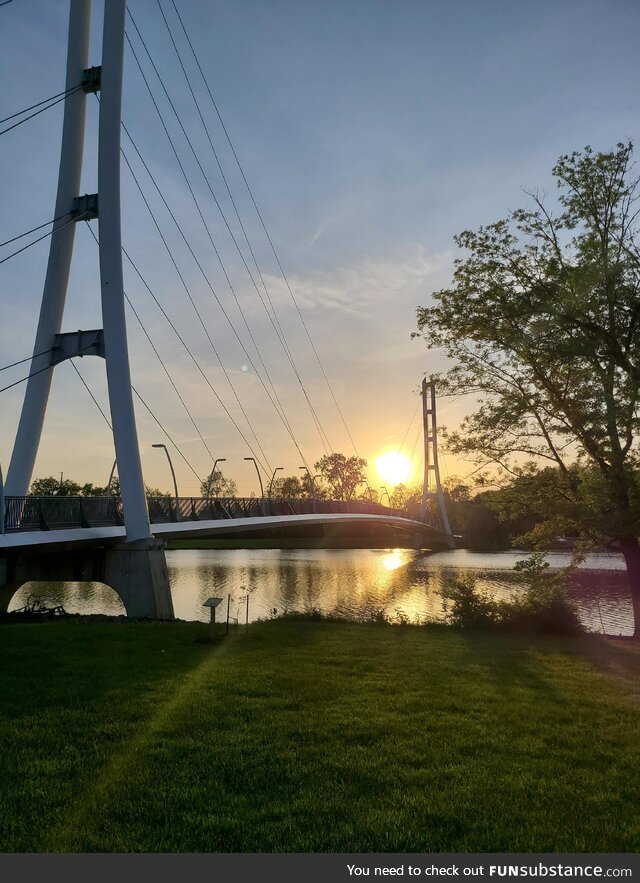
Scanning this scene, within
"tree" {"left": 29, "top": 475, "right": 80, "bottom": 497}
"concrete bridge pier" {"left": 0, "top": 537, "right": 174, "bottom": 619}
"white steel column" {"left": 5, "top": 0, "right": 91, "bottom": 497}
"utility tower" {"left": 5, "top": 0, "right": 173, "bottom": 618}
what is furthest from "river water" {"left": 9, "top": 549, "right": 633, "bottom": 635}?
"tree" {"left": 29, "top": 475, "right": 80, "bottom": 497}

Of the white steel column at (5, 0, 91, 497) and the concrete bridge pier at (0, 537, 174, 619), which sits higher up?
the white steel column at (5, 0, 91, 497)

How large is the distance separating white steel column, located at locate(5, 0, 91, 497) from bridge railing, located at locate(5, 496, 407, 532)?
2.94 metres

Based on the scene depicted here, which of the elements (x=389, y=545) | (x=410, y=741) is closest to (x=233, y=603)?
(x=410, y=741)

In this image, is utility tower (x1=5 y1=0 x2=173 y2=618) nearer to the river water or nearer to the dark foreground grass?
the river water

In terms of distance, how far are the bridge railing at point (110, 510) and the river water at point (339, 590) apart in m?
4.15

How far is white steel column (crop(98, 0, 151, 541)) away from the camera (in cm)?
1959

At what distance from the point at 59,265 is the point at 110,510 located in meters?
9.68

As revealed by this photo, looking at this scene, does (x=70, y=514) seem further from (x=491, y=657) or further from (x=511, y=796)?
(x=511, y=796)

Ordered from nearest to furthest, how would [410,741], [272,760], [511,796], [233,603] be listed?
[511,796] → [272,760] → [410,741] → [233,603]

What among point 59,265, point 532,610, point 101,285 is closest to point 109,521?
point 101,285

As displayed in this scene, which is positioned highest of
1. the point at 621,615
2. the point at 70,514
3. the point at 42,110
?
the point at 42,110

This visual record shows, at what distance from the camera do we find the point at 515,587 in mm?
33781

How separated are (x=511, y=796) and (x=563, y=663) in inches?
263

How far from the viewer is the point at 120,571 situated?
19.1m
